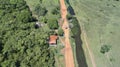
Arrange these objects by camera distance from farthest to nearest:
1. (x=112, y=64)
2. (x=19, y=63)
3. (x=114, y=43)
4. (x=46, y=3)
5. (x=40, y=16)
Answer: (x=46, y=3) < (x=40, y=16) < (x=114, y=43) < (x=112, y=64) < (x=19, y=63)

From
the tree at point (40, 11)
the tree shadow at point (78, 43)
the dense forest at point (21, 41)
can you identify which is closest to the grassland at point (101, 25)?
the tree shadow at point (78, 43)

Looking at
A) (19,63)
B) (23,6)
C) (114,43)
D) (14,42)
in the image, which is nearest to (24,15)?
(23,6)

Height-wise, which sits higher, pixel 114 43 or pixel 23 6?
pixel 23 6

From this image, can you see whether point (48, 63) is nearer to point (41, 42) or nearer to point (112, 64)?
point (41, 42)

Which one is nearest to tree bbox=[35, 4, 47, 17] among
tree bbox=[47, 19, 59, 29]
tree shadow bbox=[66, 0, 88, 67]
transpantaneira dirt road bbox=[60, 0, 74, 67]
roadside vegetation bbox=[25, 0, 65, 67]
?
roadside vegetation bbox=[25, 0, 65, 67]

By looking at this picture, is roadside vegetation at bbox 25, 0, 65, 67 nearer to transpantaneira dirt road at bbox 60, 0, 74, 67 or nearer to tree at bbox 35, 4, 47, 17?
tree at bbox 35, 4, 47, 17

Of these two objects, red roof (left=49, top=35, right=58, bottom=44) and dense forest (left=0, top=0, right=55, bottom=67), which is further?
red roof (left=49, top=35, right=58, bottom=44)
